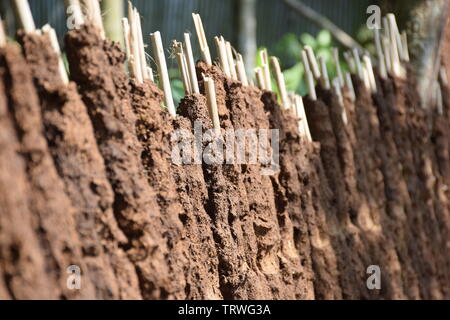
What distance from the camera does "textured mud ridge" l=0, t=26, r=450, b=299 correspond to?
80.7 inches

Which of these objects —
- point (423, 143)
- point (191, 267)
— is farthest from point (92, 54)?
point (423, 143)

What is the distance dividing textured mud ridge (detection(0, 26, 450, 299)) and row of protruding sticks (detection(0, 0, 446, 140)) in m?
0.06

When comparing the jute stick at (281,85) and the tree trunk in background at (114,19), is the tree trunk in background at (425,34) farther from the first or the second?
the tree trunk in background at (114,19)

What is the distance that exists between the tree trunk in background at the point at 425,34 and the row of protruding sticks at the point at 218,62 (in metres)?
0.24

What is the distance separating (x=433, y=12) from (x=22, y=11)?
11.7ft

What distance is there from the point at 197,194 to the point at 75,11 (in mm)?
846

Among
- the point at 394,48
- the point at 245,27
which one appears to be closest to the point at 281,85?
the point at 394,48

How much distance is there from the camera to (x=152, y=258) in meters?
2.40

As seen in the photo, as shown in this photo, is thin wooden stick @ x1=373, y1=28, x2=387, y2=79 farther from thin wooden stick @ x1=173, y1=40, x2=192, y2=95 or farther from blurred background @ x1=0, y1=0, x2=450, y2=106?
thin wooden stick @ x1=173, y1=40, x2=192, y2=95

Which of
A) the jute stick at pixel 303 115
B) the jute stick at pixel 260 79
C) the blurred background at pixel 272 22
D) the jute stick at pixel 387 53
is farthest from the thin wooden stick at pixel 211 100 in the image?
the jute stick at pixel 387 53

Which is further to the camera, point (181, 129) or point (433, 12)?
point (433, 12)

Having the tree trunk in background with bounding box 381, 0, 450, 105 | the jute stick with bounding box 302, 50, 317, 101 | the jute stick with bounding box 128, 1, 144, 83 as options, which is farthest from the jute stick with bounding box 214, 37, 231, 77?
the tree trunk in background with bounding box 381, 0, 450, 105

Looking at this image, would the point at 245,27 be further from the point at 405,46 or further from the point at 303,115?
the point at 303,115
